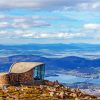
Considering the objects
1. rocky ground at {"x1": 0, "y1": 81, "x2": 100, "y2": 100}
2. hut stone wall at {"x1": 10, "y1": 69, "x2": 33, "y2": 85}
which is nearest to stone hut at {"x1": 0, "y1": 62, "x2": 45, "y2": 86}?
hut stone wall at {"x1": 10, "y1": 69, "x2": 33, "y2": 85}

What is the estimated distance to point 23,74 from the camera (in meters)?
90.4

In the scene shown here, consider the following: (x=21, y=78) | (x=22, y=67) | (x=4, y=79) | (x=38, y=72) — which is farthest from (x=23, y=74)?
(x=38, y=72)

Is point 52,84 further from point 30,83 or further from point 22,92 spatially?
point 22,92

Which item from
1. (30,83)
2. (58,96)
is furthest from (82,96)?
(30,83)

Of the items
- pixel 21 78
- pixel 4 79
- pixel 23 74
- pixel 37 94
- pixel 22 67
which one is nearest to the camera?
pixel 37 94

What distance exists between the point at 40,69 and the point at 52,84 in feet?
13.7

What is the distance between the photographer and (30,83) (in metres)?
92.8

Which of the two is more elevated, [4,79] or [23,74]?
[23,74]

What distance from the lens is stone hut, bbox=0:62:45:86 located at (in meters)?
87.8

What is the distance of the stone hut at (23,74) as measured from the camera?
288 ft

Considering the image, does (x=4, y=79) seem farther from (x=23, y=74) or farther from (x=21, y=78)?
(x=23, y=74)

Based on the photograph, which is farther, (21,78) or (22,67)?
(22,67)

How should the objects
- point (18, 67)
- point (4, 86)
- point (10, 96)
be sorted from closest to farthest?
point (10, 96)
point (4, 86)
point (18, 67)

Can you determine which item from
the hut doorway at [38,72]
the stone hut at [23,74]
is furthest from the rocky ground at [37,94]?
the hut doorway at [38,72]
